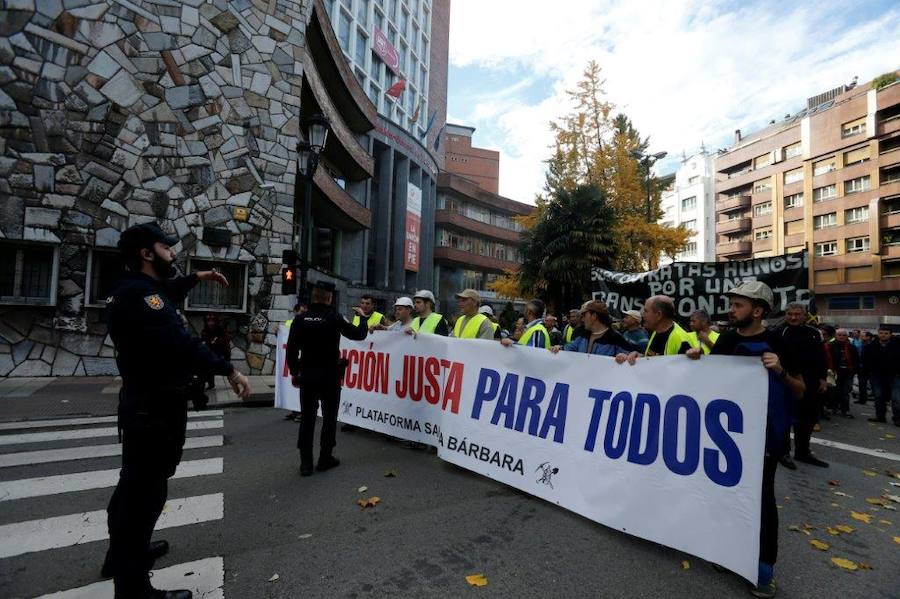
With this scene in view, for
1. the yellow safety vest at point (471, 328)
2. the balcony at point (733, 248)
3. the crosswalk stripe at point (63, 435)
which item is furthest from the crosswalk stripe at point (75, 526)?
the balcony at point (733, 248)

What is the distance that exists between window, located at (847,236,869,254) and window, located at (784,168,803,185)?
9.19 metres

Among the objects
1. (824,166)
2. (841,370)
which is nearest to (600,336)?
(841,370)

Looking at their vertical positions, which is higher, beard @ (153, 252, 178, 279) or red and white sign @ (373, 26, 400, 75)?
red and white sign @ (373, 26, 400, 75)

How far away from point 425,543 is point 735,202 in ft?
218

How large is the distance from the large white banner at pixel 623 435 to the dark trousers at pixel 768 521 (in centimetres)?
9

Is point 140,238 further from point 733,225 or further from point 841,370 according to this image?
point 733,225

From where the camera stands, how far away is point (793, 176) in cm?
5106

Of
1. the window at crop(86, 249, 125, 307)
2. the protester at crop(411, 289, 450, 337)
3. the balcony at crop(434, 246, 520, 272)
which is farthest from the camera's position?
the balcony at crop(434, 246, 520, 272)

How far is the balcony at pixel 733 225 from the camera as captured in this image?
5744 cm

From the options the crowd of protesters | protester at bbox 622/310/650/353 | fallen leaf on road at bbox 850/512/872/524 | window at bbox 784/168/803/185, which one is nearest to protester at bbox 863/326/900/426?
the crowd of protesters

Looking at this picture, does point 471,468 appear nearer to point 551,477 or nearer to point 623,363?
point 551,477

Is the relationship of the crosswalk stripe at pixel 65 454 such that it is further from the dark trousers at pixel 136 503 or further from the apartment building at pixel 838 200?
Result: the apartment building at pixel 838 200

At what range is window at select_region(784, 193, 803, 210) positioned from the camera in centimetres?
5021

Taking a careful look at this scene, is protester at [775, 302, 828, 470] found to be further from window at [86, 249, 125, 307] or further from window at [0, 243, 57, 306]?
window at [0, 243, 57, 306]
